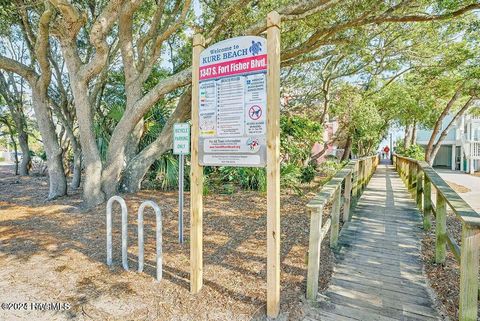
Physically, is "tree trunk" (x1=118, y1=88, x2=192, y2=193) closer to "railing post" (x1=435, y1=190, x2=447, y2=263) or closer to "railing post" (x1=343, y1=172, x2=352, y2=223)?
"railing post" (x1=343, y1=172, x2=352, y2=223)

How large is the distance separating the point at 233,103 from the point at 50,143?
6.31 m

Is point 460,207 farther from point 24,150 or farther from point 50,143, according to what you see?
point 24,150

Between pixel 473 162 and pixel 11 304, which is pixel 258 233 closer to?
pixel 11 304

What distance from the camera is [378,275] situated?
345 cm

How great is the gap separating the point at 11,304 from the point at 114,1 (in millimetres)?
5225

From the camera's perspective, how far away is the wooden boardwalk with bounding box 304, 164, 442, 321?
2758 mm

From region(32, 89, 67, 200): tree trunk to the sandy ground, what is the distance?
142cm

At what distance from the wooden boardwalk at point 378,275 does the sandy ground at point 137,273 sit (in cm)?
22

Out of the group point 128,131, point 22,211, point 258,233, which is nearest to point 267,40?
point 258,233

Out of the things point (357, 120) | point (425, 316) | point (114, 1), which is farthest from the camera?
point (357, 120)

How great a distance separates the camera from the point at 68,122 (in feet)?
28.5

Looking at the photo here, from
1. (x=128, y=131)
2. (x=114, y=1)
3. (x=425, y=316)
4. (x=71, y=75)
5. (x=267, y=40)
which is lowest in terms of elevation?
(x=425, y=316)

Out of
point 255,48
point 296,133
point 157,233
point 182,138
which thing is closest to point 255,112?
point 255,48

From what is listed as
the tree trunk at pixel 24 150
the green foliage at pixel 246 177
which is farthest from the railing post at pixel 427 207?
the tree trunk at pixel 24 150
